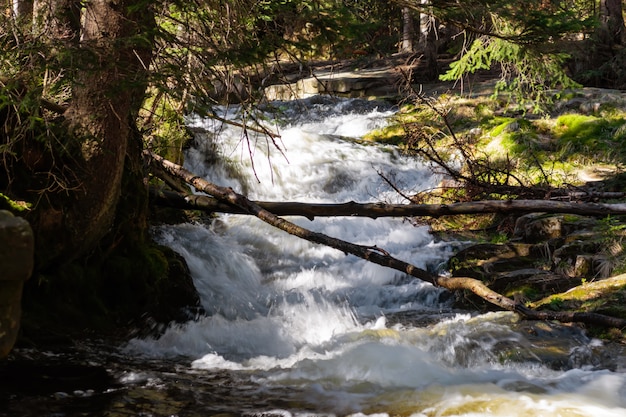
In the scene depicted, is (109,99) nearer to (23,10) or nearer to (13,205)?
(13,205)

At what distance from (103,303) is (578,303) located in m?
5.02

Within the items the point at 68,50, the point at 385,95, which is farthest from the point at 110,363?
the point at 385,95

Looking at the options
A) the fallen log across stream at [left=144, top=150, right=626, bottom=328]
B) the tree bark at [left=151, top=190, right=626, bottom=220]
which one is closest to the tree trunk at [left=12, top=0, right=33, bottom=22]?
the fallen log across stream at [left=144, top=150, right=626, bottom=328]

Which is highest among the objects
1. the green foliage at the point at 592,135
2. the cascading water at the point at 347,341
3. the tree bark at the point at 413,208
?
the green foliage at the point at 592,135

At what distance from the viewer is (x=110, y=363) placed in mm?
5461

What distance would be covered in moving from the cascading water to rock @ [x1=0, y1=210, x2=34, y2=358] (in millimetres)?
1870

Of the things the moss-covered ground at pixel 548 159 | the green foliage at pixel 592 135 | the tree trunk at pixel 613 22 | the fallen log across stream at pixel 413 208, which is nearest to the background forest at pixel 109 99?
the fallen log across stream at pixel 413 208

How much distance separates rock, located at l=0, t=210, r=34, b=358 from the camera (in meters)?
2.76

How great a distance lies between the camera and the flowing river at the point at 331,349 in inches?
186

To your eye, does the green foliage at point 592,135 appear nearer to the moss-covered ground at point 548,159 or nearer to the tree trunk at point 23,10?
the moss-covered ground at point 548,159

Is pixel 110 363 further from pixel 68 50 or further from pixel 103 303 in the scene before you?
pixel 68 50

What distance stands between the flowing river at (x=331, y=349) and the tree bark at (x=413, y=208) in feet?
2.88

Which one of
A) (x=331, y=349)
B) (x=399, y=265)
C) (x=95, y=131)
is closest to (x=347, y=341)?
(x=331, y=349)

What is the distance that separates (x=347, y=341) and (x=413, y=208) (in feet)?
4.98
